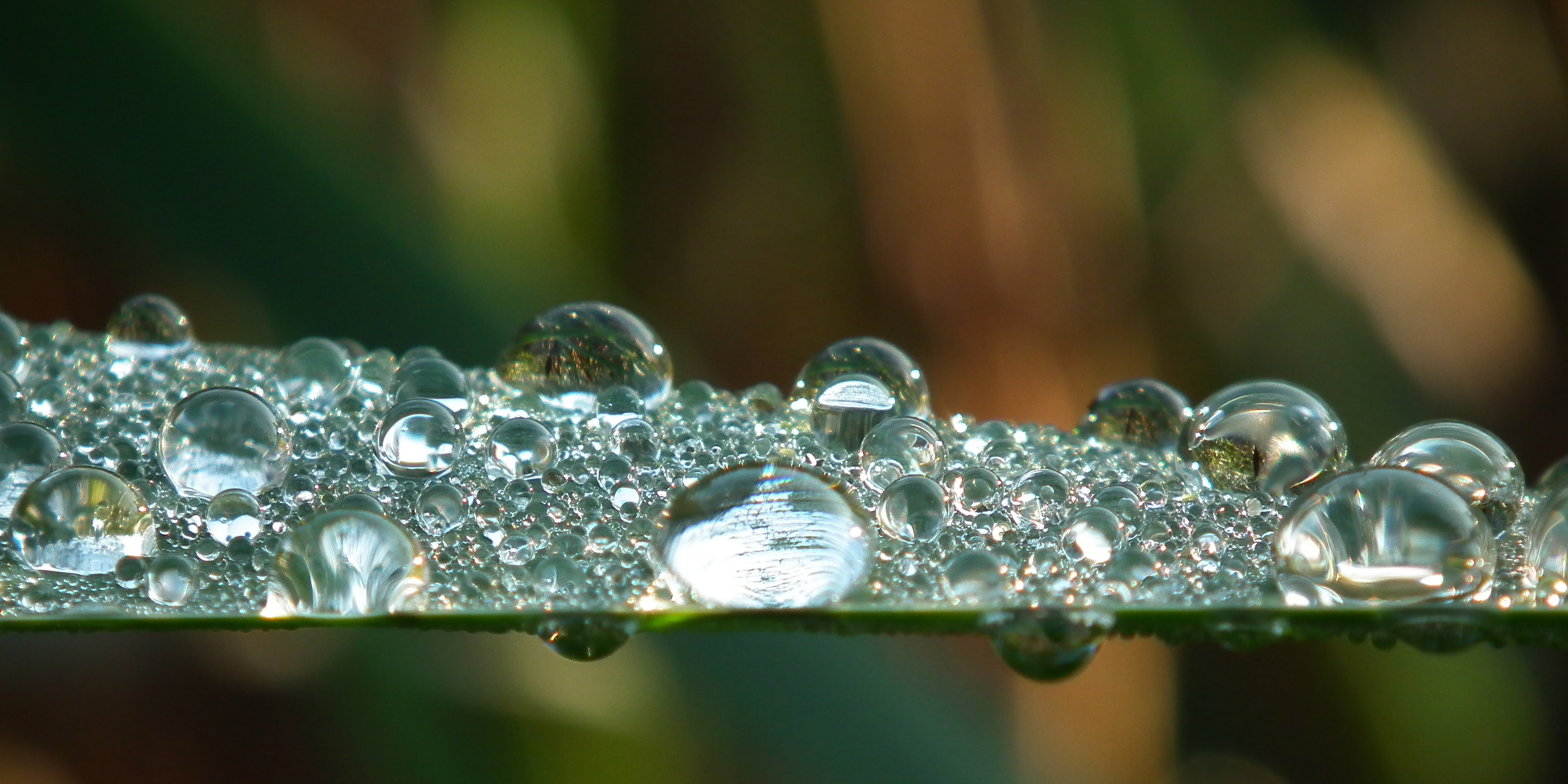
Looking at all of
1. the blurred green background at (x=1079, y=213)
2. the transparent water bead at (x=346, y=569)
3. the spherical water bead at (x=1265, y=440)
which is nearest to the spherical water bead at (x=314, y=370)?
the transparent water bead at (x=346, y=569)

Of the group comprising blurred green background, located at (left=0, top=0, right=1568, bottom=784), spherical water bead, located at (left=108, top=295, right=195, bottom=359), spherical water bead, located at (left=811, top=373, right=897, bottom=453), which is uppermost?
blurred green background, located at (left=0, top=0, right=1568, bottom=784)

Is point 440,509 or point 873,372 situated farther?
point 873,372

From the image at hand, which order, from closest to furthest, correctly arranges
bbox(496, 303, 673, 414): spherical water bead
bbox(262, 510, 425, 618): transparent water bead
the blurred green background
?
1. bbox(262, 510, 425, 618): transparent water bead
2. bbox(496, 303, 673, 414): spherical water bead
3. the blurred green background

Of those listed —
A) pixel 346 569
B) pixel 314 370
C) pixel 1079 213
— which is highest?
pixel 1079 213

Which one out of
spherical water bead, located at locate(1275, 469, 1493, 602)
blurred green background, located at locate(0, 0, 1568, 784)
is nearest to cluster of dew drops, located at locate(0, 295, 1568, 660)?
spherical water bead, located at locate(1275, 469, 1493, 602)

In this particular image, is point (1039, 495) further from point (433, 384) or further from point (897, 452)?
point (433, 384)

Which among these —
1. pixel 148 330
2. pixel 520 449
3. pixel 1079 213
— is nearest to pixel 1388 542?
pixel 520 449

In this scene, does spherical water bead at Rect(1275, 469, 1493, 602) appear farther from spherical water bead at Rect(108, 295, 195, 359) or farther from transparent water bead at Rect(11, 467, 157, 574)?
spherical water bead at Rect(108, 295, 195, 359)

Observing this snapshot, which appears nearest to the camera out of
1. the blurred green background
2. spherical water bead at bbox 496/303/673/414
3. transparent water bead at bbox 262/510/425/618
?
transparent water bead at bbox 262/510/425/618

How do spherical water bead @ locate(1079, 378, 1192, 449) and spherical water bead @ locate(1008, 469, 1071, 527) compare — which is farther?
spherical water bead @ locate(1079, 378, 1192, 449)
